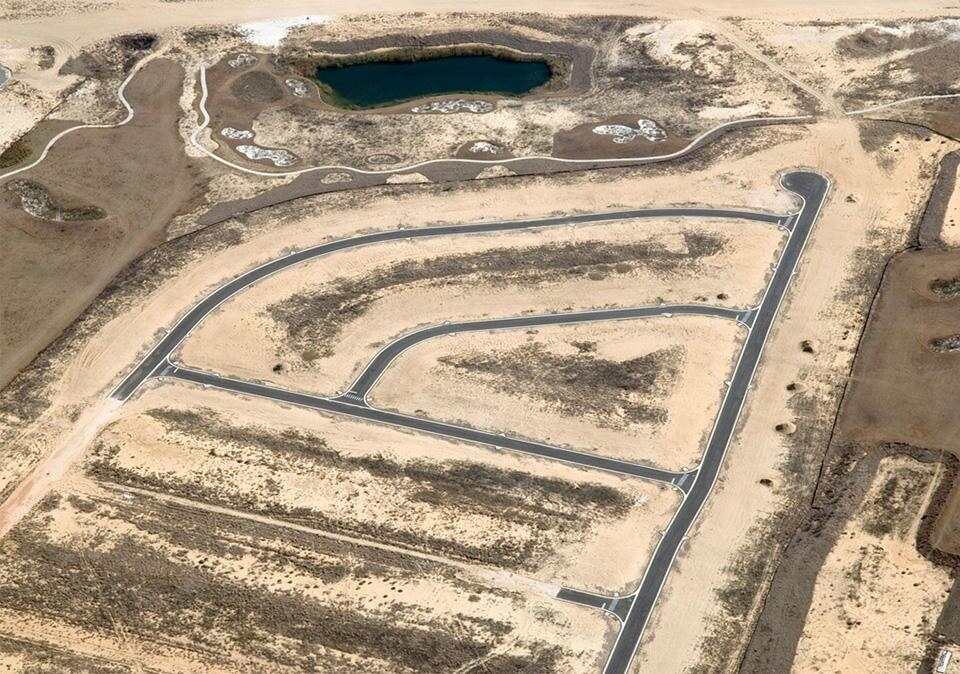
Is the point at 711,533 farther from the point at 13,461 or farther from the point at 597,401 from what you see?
the point at 13,461

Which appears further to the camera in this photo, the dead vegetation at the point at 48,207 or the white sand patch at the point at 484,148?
the white sand patch at the point at 484,148

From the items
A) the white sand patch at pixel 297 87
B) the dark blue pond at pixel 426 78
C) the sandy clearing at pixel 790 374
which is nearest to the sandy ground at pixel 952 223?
the sandy clearing at pixel 790 374

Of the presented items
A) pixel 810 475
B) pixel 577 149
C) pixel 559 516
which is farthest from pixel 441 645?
pixel 577 149

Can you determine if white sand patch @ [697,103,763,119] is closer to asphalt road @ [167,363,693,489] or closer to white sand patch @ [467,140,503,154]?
white sand patch @ [467,140,503,154]

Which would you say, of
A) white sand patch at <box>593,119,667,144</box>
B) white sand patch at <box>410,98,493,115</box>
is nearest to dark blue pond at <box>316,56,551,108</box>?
white sand patch at <box>410,98,493,115</box>

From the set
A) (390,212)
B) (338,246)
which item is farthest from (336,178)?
(338,246)

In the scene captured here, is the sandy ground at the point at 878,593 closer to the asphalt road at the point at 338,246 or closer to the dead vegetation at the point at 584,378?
the dead vegetation at the point at 584,378

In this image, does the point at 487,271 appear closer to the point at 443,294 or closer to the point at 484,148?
the point at 443,294
